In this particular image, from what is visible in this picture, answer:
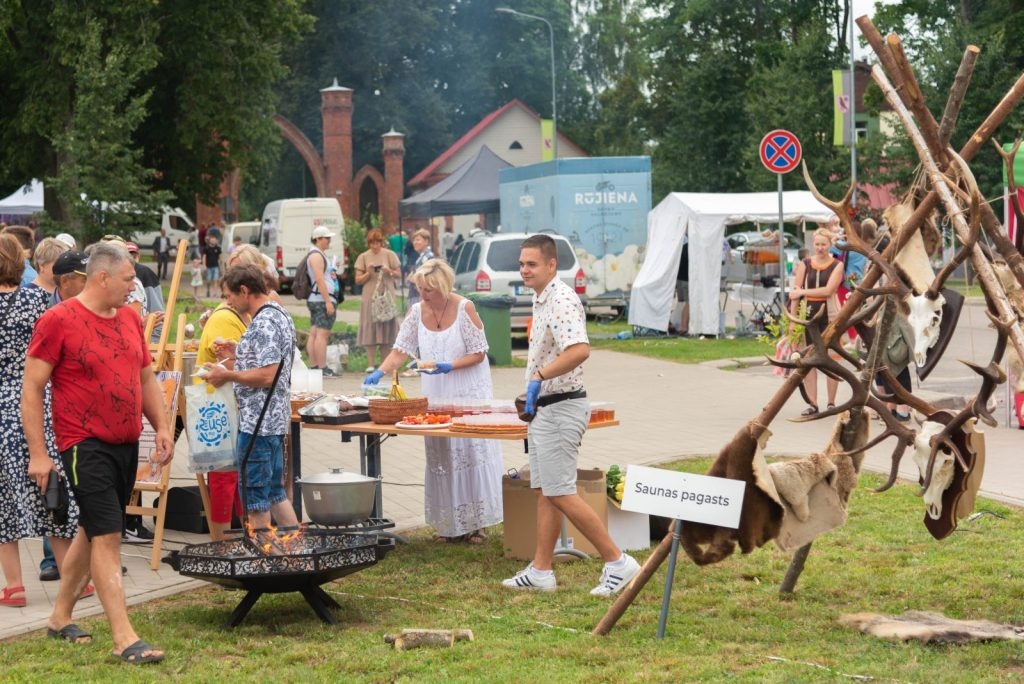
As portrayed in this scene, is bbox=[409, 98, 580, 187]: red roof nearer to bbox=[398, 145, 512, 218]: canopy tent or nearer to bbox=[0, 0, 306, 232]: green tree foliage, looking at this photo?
bbox=[0, 0, 306, 232]: green tree foliage

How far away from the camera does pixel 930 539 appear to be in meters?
8.94

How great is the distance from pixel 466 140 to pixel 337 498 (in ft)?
→ 195

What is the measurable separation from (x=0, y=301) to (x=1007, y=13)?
41.7 m

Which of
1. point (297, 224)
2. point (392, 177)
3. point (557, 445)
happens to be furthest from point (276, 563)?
point (392, 177)

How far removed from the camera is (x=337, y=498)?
25.9ft

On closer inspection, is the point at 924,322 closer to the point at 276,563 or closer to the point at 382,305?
the point at 276,563

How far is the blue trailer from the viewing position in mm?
26359

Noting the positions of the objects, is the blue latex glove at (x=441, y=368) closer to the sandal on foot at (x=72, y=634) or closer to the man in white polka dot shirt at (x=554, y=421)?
the man in white polka dot shirt at (x=554, y=421)

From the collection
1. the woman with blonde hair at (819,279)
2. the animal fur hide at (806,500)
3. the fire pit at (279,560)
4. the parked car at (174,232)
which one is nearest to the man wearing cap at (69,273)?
the fire pit at (279,560)

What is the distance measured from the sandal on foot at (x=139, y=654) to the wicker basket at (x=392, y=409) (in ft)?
8.25

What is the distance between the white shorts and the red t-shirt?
2142 millimetres

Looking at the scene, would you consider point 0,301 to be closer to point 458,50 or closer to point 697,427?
point 697,427

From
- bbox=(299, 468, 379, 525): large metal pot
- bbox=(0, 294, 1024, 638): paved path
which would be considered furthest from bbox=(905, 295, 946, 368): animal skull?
bbox=(0, 294, 1024, 638): paved path

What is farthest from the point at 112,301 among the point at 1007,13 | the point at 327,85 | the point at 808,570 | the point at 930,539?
the point at 327,85
